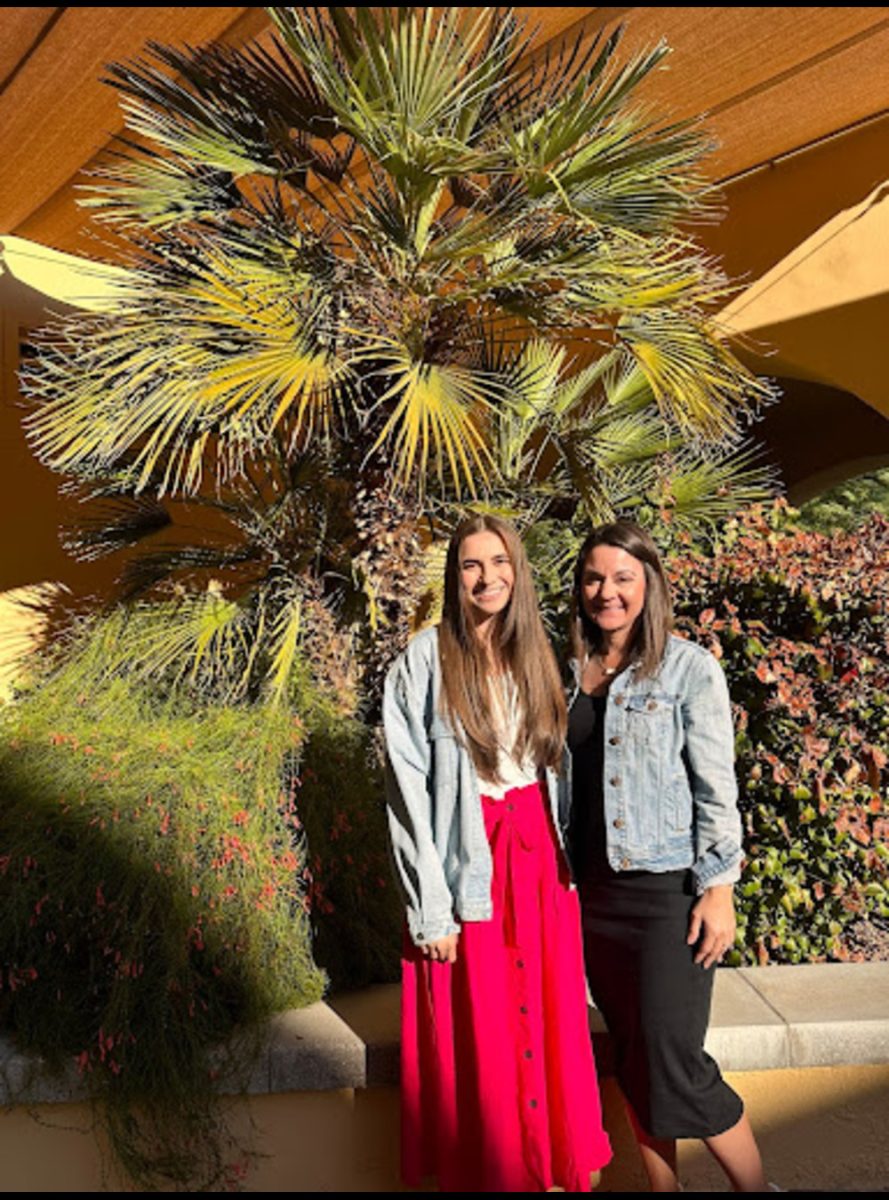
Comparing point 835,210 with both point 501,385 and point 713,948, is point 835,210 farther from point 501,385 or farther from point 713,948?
point 713,948

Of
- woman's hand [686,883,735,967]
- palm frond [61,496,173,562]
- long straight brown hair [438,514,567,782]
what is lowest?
woman's hand [686,883,735,967]

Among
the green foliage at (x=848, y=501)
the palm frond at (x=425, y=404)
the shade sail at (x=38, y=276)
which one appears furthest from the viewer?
the green foliage at (x=848, y=501)

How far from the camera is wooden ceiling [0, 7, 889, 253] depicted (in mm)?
5012

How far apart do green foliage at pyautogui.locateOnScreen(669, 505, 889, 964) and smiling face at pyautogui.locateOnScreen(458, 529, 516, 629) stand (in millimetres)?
1475

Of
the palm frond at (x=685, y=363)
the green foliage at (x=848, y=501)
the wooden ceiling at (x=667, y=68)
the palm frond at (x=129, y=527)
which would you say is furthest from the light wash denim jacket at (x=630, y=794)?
the green foliage at (x=848, y=501)

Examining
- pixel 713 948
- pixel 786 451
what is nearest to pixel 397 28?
pixel 713 948

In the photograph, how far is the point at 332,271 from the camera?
16.0ft

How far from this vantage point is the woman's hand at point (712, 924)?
8.40 feet

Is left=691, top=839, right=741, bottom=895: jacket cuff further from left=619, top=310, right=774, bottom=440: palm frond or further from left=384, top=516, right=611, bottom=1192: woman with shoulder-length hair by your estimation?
left=619, top=310, right=774, bottom=440: palm frond

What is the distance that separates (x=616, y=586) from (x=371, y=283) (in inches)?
102

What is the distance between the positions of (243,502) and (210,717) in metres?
2.08

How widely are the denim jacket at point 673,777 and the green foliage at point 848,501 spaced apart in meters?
10.5

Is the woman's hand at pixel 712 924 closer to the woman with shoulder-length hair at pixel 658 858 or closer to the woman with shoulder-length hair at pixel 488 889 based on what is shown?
the woman with shoulder-length hair at pixel 658 858

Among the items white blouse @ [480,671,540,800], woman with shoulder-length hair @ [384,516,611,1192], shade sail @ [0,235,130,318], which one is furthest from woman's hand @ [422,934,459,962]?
shade sail @ [0,235,130,318]
